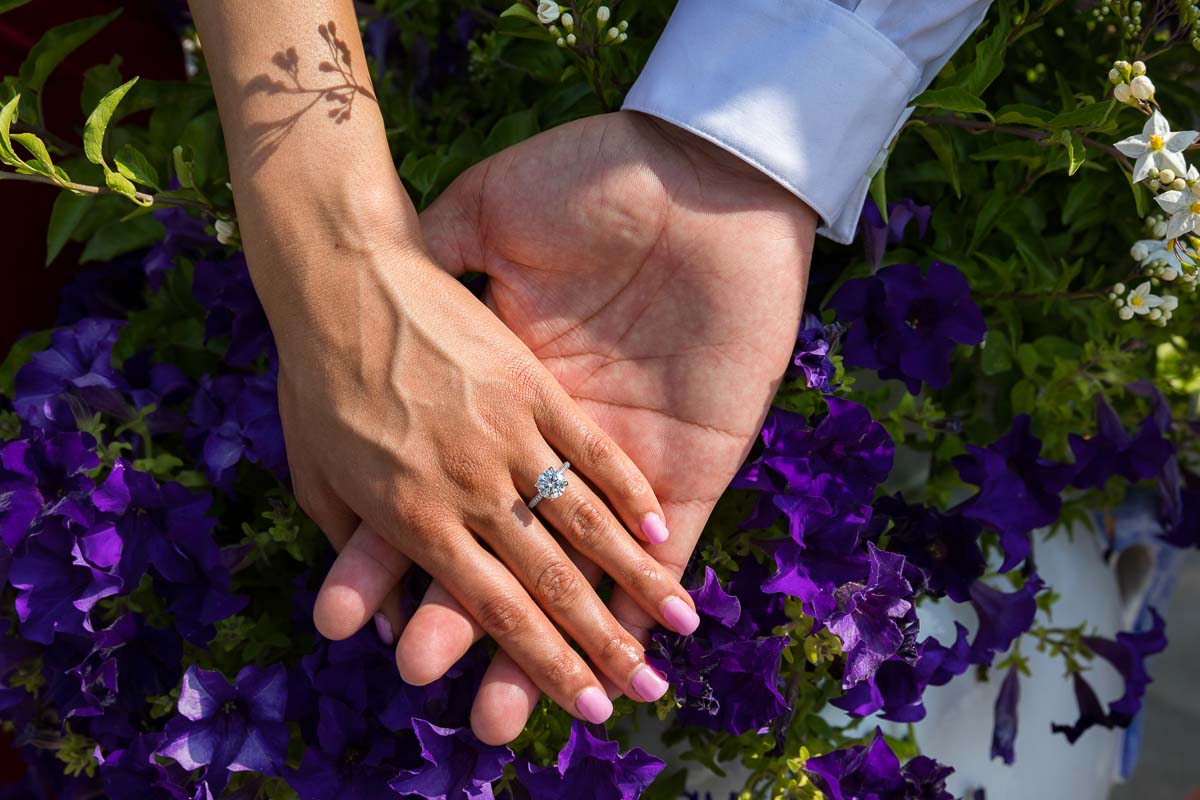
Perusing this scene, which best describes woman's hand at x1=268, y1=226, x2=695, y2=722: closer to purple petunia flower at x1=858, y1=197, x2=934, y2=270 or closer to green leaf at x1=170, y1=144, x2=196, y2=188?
green leaf at x1=170, y1=144, x2=196, y2=188

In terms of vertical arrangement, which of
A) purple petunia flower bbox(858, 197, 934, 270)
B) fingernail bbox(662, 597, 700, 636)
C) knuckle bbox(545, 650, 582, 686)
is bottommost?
knuckle bbox(545, 650, 582, 686)

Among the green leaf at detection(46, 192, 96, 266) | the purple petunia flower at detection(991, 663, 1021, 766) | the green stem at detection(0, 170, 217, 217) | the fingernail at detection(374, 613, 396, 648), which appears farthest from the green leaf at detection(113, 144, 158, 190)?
the purple petunia flower at detection(991, 663, 1021, 766)

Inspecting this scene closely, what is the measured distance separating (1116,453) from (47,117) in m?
1.52

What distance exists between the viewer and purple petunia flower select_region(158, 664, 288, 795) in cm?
105

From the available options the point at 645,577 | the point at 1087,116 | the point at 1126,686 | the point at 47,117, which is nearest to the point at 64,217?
the point at 47,117

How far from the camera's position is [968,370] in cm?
134

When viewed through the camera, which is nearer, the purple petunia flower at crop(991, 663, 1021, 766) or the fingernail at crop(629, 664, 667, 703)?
the fingernail at crop(629, 664, 667, 703)

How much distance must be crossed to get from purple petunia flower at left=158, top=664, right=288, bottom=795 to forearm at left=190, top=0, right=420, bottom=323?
0.38 meters

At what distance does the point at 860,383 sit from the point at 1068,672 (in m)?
0.43

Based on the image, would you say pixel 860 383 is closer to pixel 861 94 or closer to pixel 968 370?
pixel 968 370

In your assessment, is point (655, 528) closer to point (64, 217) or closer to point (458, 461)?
point (458, 461)

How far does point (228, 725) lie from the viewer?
3.50 feet

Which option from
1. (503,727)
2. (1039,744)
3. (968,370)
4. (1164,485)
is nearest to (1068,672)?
(1039,744)

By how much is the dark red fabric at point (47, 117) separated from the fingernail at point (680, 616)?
1.09m
